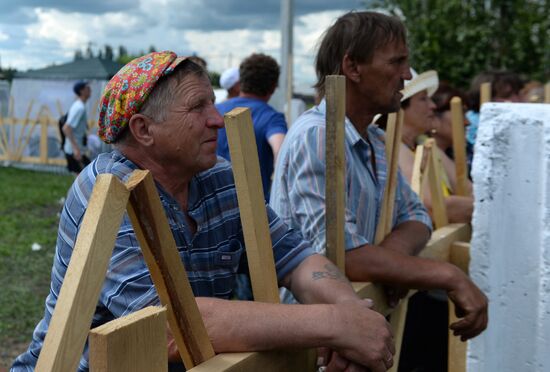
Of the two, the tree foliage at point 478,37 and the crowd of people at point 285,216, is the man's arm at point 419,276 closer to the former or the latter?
the crowd of people at point 285,216

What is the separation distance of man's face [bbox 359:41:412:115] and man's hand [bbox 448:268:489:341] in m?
0.57

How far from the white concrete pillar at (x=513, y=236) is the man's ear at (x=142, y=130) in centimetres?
110

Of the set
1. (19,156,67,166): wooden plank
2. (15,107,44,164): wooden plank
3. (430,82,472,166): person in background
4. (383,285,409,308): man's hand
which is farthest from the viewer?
(15,107,44,164): wooden plank

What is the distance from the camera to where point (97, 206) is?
1113 millimetres

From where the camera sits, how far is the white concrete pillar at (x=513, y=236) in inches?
88.4

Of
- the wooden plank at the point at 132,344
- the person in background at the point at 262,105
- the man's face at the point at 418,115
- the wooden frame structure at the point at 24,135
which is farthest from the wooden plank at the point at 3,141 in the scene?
the wooden plank at the point at 132,344

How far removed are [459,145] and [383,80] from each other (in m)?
1.21

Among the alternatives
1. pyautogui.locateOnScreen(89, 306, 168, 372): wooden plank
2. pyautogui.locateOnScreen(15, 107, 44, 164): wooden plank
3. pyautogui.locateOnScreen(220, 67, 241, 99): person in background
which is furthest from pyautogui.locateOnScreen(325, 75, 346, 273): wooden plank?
pyautogui.locateOnScreen(15, 107, 44, 164): wooden plank

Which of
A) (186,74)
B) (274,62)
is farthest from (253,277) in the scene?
(274,62)

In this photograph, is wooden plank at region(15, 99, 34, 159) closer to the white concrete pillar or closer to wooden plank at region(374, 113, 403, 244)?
wooden plank at region(374, 113, 403, 244)

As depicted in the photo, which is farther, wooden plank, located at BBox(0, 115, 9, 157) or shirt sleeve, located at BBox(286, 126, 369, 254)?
wooden plank, located at BBox(0, 115, 9, 157)

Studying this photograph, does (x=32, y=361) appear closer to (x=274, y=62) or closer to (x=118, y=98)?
(x=118, y=98)

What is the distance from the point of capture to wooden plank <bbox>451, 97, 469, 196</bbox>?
11.0 feet

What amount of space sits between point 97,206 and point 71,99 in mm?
15186
